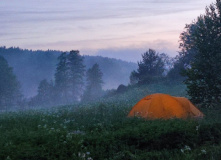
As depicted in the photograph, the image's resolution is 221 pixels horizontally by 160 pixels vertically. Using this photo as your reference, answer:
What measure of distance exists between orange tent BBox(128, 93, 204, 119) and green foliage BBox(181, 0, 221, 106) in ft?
7.34

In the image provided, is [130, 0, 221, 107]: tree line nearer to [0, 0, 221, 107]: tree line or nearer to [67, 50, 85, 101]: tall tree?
[0, 0, 221, 107]: tree line

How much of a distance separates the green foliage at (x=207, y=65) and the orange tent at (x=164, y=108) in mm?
2238

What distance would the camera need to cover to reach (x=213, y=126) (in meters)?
13.0

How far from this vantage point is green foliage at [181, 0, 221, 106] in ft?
63.2

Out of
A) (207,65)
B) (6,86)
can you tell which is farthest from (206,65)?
(6,86)

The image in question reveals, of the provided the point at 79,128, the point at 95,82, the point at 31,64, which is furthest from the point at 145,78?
the point at 31,64

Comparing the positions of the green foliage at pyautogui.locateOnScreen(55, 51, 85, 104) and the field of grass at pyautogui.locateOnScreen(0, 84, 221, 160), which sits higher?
the green foliage at pyautogui.locateOnScreen(55, 51, 85, 104)

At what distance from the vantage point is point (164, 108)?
16594mm

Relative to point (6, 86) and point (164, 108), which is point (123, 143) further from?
point (6, 86)

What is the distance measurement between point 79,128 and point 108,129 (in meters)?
1.43

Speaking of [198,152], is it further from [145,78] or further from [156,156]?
[145,78]

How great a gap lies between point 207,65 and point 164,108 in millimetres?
4938

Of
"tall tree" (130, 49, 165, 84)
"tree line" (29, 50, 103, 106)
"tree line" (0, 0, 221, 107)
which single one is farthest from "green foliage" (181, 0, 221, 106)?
"tree line" (29, 50, 103, 106)

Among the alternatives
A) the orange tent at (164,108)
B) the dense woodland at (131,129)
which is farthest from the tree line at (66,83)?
the orange tent at (164,108)
